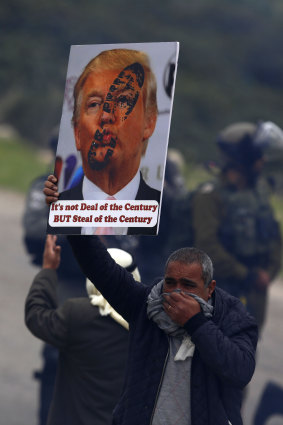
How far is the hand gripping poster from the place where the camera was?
108 inches

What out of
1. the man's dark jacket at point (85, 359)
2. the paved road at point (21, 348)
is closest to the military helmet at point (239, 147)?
the paved road at point (21, 348)

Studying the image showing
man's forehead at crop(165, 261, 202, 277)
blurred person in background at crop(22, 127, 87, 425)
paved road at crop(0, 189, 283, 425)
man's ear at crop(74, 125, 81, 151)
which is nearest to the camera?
man's forehead at crop(165, 261, 202, 277)

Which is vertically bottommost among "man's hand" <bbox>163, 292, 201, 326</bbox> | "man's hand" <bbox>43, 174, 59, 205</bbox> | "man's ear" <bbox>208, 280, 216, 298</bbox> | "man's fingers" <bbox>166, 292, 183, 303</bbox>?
"man's hand" <bbox>163, 292, 201, 326</bbox>

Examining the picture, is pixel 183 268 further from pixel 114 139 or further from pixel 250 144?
pixel 250 144

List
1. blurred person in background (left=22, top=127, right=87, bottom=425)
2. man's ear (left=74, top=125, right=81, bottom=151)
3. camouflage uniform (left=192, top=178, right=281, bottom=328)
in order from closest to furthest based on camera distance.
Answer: man's ear (left=74, top=125, right=81, bottom=151) < blurred person in background (left=22, top=127, right=87, bottom=425) < camouflage uniform (left=192, top=178, right=281, bottom=328)

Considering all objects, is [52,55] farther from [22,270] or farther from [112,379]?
[112,379]

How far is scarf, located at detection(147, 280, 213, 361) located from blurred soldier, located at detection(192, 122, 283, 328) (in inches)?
111

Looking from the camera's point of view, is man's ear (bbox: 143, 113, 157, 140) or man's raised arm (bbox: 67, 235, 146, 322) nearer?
man's ear (bbox: 143, 113, 157, 140)

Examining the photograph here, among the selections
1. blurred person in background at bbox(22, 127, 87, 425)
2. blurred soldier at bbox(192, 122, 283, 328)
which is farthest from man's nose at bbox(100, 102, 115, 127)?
blurred soldier at bbox(192, 122, 283, 328)

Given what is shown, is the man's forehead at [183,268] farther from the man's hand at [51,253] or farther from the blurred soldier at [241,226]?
the blurred soldier at [241,226]

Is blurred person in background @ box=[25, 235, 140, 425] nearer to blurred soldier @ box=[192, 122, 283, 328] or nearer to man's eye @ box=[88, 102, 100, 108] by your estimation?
man's eye @ box=[88, 102, 100, 108]

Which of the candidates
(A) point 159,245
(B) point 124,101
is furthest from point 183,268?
(A) point 159,245

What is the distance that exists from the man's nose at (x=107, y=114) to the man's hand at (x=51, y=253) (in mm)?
1104

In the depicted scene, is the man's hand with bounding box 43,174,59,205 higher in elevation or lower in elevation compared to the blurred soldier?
lower
